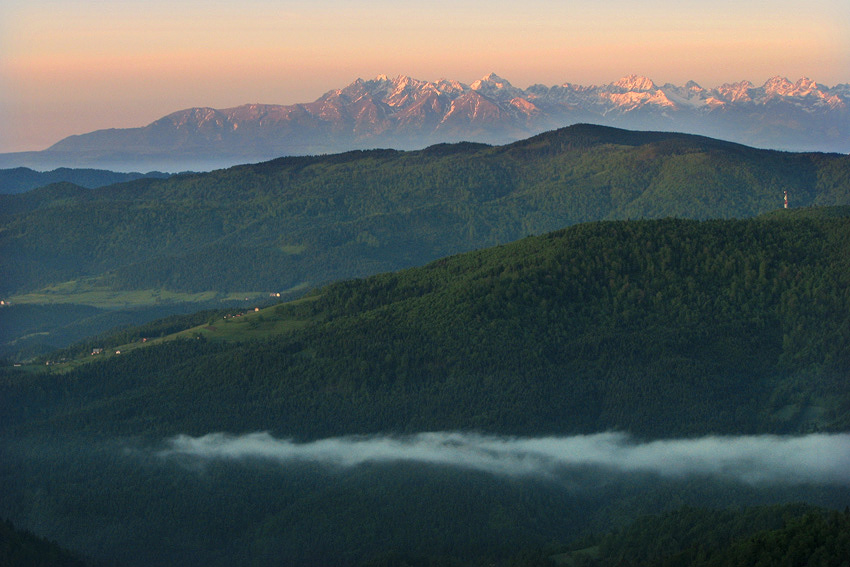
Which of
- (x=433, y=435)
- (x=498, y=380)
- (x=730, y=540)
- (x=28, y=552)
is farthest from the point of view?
(x=498, y=380)

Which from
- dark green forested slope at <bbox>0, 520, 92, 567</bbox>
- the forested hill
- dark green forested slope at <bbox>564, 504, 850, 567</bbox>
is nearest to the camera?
dark green forested slope at <bbox>564, 504, 850, 567</bbox>

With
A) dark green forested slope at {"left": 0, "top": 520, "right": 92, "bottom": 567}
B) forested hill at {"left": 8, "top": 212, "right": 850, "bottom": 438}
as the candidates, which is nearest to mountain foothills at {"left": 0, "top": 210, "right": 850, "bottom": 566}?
forested hill at {"left": 8, "top": 212, "right": 850, "bottom": 438}

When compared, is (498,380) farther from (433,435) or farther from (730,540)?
(730,540)

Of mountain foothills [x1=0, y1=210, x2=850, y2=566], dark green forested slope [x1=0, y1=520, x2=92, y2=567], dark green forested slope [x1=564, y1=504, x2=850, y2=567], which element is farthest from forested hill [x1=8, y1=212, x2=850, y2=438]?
dark green forested slope [x1=564, y1=504, x2=850, y2=567]

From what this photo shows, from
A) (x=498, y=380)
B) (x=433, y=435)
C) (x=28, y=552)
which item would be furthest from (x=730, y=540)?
(x=28, y=552)

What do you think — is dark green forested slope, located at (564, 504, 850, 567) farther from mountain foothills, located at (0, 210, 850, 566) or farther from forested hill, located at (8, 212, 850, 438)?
forested hill, located at (8, 212, 850, 438)

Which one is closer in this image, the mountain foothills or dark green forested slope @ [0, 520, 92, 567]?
dark green forested slope @ [0, 520, 92, 567]

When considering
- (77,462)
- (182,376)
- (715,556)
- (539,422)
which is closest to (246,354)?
(182,376)

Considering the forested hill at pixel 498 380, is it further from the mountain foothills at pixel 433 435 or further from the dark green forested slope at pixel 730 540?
the dark green forested slope at pixel 730 540

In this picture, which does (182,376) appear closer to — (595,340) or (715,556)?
(595,340)

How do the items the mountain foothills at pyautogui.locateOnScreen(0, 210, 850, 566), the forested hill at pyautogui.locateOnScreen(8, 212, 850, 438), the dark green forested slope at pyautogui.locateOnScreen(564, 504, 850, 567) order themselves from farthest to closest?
the forested hill at pyautogui.locateOnScreen(8, 212, 850, 438)
the mountain foothills at pyautogui.locateOnScreen(0, 210, 850, 566)
the dark green forested slope at pyautogui.locateOnScreen(564, 504, 850, 567)
